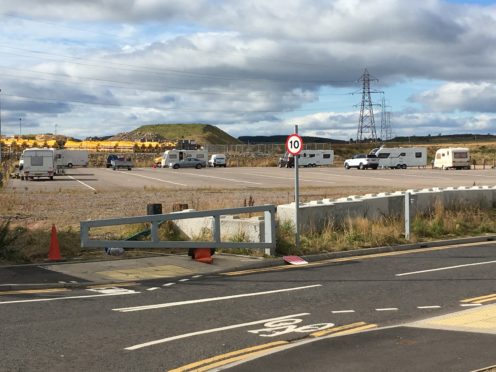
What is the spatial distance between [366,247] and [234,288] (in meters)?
Answer: 5.82

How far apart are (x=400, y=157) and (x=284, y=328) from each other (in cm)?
7080

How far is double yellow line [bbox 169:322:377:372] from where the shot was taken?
6324 mm

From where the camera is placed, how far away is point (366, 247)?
15.8 meters

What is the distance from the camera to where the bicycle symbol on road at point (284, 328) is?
778cm

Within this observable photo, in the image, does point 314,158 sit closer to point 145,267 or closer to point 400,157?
point 400,157

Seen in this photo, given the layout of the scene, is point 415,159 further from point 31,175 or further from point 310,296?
point 310,296

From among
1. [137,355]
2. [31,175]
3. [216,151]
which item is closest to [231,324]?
[137,355]

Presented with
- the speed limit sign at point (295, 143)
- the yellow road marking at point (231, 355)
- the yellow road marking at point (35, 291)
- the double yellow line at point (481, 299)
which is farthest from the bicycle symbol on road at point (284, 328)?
the speed limit sign at point (295, 143)

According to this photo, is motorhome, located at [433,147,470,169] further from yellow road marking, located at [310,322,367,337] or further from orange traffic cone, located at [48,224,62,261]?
yellow road marking, located at [310,322,367,337]

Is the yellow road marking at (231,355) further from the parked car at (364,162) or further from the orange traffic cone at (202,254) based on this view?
the parked car at (364,162)

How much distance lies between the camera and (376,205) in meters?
18.9

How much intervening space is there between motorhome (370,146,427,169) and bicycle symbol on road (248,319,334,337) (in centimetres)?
6882

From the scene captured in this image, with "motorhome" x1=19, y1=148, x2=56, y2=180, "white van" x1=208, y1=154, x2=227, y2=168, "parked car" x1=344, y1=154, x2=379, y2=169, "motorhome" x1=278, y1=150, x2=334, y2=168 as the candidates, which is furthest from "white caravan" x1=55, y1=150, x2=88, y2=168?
"parked car" x1=344, y1=154, x2=379, y2=169

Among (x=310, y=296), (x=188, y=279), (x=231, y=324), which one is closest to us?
(x=231, y=324)
